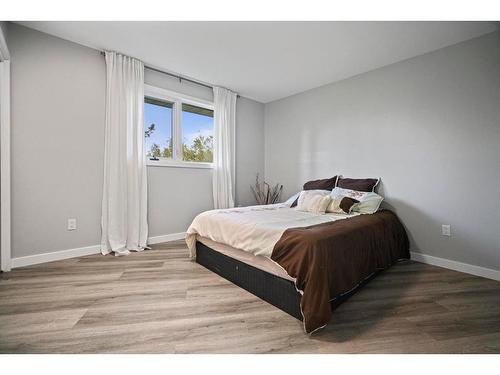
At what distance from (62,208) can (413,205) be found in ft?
13.4

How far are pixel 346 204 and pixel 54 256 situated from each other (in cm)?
330

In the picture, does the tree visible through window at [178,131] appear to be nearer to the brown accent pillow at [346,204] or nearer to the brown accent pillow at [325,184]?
the brown accent pillow at [325,184]

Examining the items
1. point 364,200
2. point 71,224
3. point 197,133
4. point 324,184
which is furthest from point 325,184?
point 71,224

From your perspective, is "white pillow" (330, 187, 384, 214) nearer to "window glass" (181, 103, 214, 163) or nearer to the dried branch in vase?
the dried branch in vase

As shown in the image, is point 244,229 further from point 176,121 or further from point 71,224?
point 176,121

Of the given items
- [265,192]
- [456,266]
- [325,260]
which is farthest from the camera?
[265,192]

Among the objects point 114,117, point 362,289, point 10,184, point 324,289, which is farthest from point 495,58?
point 10,184

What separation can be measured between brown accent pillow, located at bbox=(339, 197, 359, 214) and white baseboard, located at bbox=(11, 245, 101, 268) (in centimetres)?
296

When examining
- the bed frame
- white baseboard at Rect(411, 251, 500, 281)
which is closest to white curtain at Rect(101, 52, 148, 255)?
the bed frame

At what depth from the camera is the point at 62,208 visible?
2.45 meters

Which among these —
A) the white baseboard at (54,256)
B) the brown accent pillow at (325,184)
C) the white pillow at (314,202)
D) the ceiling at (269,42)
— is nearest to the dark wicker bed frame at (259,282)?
the white pillow at (314,202)

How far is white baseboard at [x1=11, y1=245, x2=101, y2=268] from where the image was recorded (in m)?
2.23

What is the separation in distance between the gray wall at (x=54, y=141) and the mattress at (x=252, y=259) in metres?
1.60

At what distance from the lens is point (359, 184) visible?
A: 2938mm
